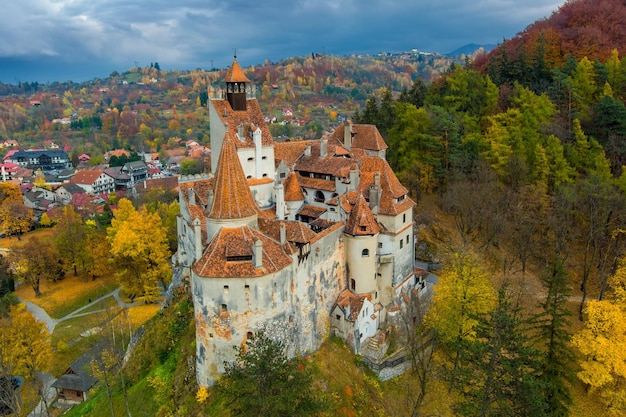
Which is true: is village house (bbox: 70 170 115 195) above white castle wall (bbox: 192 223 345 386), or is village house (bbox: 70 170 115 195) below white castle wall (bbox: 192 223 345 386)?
below

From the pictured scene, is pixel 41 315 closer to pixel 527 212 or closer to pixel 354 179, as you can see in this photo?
pixel 354 179

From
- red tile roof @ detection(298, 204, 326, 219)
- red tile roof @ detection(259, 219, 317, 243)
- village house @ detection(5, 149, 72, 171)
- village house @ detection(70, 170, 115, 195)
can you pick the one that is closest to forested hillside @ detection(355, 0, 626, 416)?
red tile roof @ detection(259, 219, 317, 243)

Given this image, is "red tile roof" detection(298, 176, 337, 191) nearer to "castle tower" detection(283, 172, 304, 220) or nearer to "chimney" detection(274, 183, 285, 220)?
"castle tower" detection(283, 172, 304, 220)

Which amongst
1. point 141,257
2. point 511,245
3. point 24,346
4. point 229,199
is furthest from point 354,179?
point 24,346

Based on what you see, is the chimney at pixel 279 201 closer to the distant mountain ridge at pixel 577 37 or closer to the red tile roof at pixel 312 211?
the red tile roof at pixel 312 211

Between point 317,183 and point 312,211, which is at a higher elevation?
point 317,183

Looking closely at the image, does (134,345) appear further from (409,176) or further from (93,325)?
(409,176)


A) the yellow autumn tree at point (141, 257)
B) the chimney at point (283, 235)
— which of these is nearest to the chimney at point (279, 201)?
the chimney at point (283, 235)
